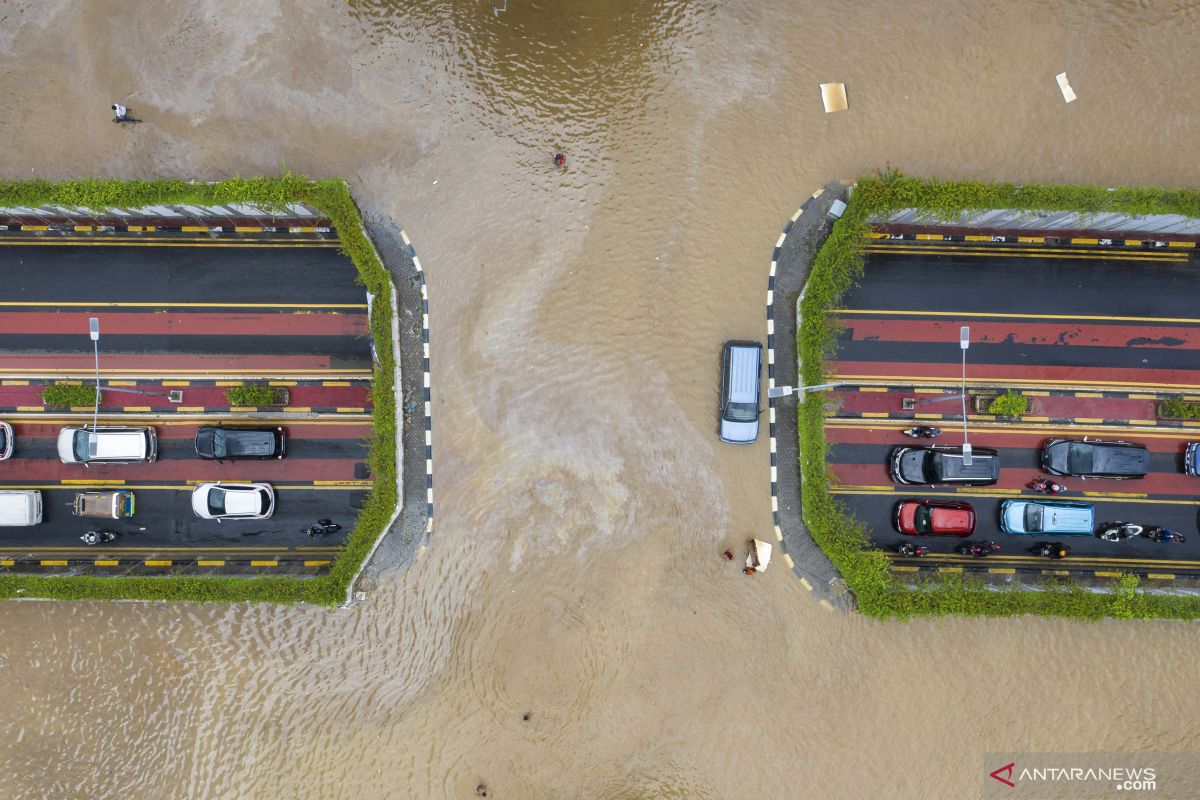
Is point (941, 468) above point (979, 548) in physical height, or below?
above

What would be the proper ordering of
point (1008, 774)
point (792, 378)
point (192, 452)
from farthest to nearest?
1. point (192, 452)
2. point (792, 378)
3. point (1008, 774)

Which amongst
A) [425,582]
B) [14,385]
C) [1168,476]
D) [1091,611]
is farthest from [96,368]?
[1168,476]

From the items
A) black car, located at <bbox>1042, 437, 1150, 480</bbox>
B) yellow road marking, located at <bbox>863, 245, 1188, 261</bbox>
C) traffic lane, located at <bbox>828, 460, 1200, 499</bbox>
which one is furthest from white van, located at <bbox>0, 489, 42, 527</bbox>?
black car, located at <bbox>1042, 437, 1150, 480</bbox>

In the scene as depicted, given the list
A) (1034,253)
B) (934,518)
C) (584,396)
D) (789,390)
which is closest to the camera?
(789,390)

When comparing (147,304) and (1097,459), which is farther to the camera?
(147,304)

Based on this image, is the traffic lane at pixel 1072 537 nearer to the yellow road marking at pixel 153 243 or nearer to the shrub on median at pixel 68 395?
the yellow road marking at pixel 153 243

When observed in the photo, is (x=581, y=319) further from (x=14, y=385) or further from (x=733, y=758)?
(x=14, y=385)

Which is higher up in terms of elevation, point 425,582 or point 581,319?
point 581,319

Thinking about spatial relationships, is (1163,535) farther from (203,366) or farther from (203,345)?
(203,345)

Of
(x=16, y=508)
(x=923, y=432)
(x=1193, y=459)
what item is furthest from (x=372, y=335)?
(x=1193, y=459)
